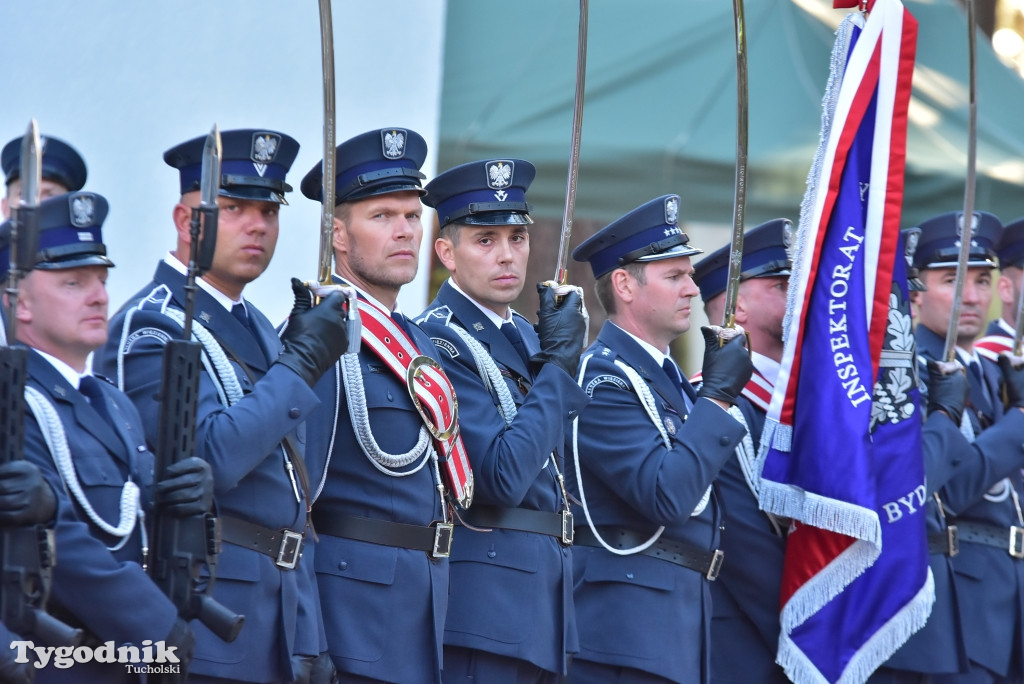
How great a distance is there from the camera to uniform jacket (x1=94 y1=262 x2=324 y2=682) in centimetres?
341

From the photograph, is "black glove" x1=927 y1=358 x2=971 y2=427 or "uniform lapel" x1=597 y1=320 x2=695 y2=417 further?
"black glove" x1=927 y1=358 x2=971 y2=427

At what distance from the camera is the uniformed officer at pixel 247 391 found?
3.44 metres

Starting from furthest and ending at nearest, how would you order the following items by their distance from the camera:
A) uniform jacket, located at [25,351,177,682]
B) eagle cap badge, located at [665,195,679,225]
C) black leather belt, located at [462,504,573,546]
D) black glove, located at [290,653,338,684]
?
eagle cap badge, located at [665,195,679,225], black leather belt, located at [462,504,573,546], black glove, located at [290,653,338,684], uniform jacket, located at [25,351,177,682]

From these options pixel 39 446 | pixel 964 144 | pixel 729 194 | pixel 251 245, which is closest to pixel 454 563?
pixel 251 245

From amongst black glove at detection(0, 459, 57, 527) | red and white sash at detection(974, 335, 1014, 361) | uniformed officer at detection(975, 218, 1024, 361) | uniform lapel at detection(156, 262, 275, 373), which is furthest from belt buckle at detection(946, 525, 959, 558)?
black glove at detection(0, 459, 57, 527)

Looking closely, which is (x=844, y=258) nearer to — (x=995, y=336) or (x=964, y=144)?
(x=995, y=336)

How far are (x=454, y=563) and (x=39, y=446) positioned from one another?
1317 millimetres

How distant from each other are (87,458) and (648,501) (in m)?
1.73

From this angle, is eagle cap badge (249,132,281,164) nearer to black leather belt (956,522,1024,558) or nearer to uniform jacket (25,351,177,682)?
uniform jacket (25,351,177,682)

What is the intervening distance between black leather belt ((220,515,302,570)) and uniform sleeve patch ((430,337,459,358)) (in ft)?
2.82

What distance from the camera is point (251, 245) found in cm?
376

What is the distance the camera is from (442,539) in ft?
12.8

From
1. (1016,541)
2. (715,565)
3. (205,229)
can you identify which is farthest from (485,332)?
(1016,541)

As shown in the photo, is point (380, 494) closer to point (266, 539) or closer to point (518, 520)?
point (266, 539)
